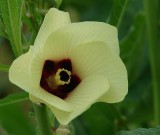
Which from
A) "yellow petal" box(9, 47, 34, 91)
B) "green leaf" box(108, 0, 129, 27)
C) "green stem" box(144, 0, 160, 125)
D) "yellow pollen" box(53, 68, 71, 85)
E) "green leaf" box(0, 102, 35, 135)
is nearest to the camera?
"yellow petal" box(9, 47, 34, 91)

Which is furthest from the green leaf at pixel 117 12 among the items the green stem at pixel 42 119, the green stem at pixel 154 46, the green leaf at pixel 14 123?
the green leaf at pixel 14 123

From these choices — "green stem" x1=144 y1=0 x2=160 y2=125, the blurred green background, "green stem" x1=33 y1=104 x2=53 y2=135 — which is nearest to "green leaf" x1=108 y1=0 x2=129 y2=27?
the blurred green background

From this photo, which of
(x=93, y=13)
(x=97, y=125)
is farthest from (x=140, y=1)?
(x=97, y=125)

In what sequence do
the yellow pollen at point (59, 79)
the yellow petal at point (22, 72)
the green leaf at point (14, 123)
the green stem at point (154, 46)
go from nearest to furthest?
the yellow petal at point (22, 72) < the yellow pollen at point (59, 79) < the green stem at point (154, 46) < the green leaf at point (14, 123)

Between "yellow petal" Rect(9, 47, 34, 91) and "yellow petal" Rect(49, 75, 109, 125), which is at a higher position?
"yellow petal" Rect(9, 47, 34, 91)

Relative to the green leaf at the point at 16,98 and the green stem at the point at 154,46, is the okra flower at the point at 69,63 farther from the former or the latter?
the green stem at the point at 154,46

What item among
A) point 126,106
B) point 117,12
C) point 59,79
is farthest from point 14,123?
point 59,79

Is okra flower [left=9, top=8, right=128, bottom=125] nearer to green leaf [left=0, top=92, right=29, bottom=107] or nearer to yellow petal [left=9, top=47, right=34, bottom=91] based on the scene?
yellow petal [left=9, top=47, right=34, bottom=91]
